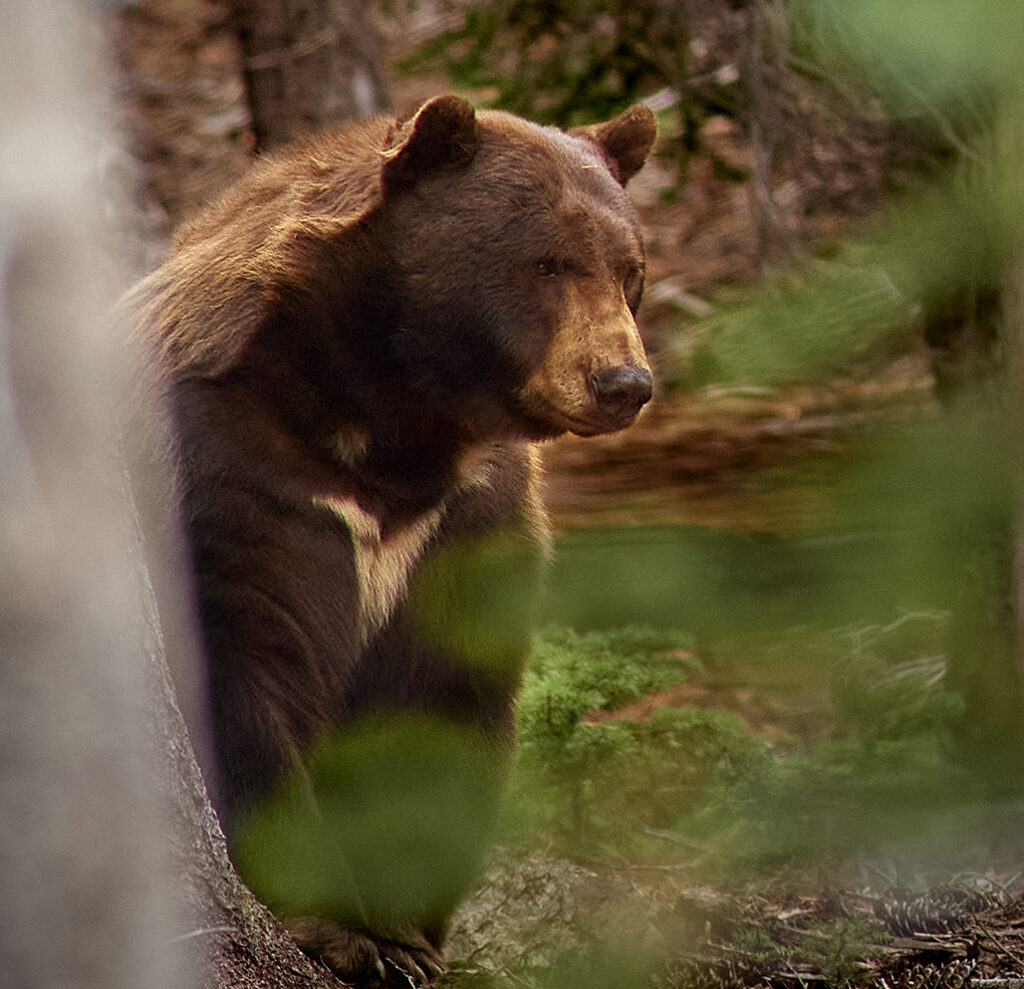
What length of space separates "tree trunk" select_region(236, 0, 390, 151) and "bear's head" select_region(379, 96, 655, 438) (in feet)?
7.07

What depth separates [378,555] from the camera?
111 inches

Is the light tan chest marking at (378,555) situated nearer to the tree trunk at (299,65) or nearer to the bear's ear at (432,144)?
the bear's ear at (432,144)

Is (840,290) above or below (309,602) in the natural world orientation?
above

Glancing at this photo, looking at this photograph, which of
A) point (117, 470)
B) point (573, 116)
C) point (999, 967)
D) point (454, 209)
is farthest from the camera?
point (573, 116)

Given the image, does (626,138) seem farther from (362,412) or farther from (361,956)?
(361,956)

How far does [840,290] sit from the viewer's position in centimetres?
159

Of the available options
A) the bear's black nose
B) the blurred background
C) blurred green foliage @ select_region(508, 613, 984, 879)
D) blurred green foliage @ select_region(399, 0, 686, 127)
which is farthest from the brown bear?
blurred green foliage @ select_region(399, 0, 686, 127)

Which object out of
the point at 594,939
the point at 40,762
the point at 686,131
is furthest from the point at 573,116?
the point at 40,762

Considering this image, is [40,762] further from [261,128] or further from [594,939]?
A: [261,128]

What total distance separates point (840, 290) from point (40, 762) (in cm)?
111

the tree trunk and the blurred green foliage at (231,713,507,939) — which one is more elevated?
the tree trunk

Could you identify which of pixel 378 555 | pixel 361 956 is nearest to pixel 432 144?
pixel 378 555

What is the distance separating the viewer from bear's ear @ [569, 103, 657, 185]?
296 cm

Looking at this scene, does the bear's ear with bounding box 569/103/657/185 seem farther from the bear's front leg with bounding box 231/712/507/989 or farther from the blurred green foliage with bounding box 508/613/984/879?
the bear's front leg with bounding box 231/712/507/989
